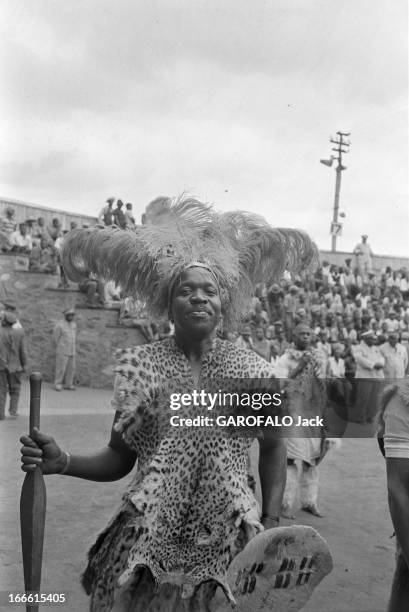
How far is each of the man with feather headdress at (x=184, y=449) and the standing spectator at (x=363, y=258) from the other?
17.4 meters

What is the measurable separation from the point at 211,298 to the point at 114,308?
36.8ft

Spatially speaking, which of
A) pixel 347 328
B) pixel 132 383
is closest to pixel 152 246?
pixel 132 383

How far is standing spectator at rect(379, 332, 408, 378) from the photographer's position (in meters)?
12.1

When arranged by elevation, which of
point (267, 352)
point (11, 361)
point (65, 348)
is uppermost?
point (267, 352)

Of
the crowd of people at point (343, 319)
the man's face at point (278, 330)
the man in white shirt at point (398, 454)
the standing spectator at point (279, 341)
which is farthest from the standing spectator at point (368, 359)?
the man in white shirt at point (398, 454)

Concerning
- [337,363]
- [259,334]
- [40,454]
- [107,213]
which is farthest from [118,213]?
[40,454]

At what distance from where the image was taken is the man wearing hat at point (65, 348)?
13.0 meters

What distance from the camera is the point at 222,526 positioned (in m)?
2.50

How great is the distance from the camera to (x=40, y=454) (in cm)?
231

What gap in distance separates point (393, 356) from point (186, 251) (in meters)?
10.1

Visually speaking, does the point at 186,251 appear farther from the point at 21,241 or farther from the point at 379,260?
the point at 379,260

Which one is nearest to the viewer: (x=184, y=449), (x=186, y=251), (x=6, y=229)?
(x=184, y=449)

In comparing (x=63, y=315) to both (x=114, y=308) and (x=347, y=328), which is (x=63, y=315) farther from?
(x=347, y=328)

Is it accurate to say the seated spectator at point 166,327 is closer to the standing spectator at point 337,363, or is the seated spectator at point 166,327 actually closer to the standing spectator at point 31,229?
the standing spectator at point 337,363
